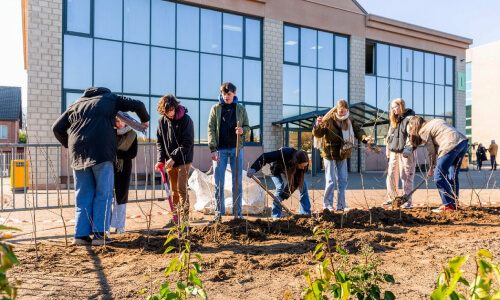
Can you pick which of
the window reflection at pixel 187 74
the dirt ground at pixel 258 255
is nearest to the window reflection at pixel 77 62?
the window reflection at pixel 187 74

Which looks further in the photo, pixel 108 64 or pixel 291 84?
pixel 291 84

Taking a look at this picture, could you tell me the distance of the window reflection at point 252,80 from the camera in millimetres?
15297

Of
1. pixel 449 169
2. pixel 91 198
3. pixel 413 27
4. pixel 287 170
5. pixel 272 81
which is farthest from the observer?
pixel 413 27

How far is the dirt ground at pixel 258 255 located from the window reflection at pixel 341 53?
1372cm

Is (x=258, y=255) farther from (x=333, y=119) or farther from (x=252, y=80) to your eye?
(x=252, y=80)

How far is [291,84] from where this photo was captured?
53.7 ft

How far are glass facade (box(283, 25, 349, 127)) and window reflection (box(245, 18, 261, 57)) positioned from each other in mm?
1296


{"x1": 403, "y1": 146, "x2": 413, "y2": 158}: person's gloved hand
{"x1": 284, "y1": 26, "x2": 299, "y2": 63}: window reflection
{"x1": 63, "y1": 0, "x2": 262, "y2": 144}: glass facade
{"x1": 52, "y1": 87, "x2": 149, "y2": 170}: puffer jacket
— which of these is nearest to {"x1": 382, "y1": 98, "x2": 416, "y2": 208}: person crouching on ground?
{"x1": 403, "y1": 146, "x2": 413, "y2": 158}: person's gloved hand

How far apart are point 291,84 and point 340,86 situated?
2.78 metres

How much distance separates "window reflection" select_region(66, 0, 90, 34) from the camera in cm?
1175

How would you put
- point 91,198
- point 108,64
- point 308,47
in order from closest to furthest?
point 91,198, point 108,64, point 308,47

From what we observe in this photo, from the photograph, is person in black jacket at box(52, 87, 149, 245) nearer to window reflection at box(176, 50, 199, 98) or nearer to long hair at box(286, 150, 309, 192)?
long hair at box(286, 150, 309, 192)

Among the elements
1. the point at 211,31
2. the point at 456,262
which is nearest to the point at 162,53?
the point at 211,31

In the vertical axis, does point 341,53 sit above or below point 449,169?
above
